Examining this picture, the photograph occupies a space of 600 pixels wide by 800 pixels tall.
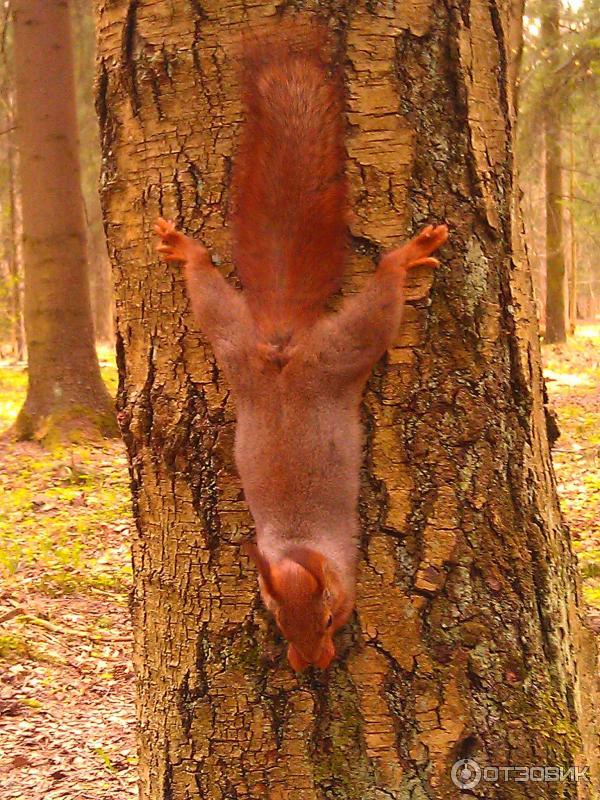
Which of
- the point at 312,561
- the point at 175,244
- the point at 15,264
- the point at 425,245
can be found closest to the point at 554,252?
the point at 15,264

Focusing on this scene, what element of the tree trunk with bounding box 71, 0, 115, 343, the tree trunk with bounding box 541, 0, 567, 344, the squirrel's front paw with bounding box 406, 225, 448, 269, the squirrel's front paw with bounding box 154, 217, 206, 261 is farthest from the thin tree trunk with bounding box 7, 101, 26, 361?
the squirrel's front paw with bounding box 406, 225, 448, 269

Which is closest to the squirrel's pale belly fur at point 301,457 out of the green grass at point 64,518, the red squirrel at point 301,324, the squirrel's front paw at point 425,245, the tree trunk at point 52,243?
the red squirrel at point 301,324

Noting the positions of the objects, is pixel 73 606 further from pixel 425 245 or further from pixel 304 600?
pixel 425 245

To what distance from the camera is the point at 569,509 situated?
21.9ft

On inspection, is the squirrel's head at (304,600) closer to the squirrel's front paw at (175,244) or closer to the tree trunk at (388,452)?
the tree trunk at (388,452)

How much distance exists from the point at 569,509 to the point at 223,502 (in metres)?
5.15

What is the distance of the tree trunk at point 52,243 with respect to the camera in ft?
28.3

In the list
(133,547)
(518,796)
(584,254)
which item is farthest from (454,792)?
(584,254)

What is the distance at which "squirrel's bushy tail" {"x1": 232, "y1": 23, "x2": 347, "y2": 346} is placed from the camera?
196 centimetres

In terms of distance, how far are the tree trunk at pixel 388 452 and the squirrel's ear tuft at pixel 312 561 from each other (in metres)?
0.18

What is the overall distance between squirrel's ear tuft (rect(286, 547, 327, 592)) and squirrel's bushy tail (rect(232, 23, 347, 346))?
49 cm

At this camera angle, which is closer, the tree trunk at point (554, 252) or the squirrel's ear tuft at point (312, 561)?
the squirrel's ear tuft at point (312, 561)

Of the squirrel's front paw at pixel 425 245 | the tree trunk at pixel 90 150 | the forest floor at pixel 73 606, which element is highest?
the tree trunk at pixel 90 150

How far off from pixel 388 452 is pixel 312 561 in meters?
0.34
